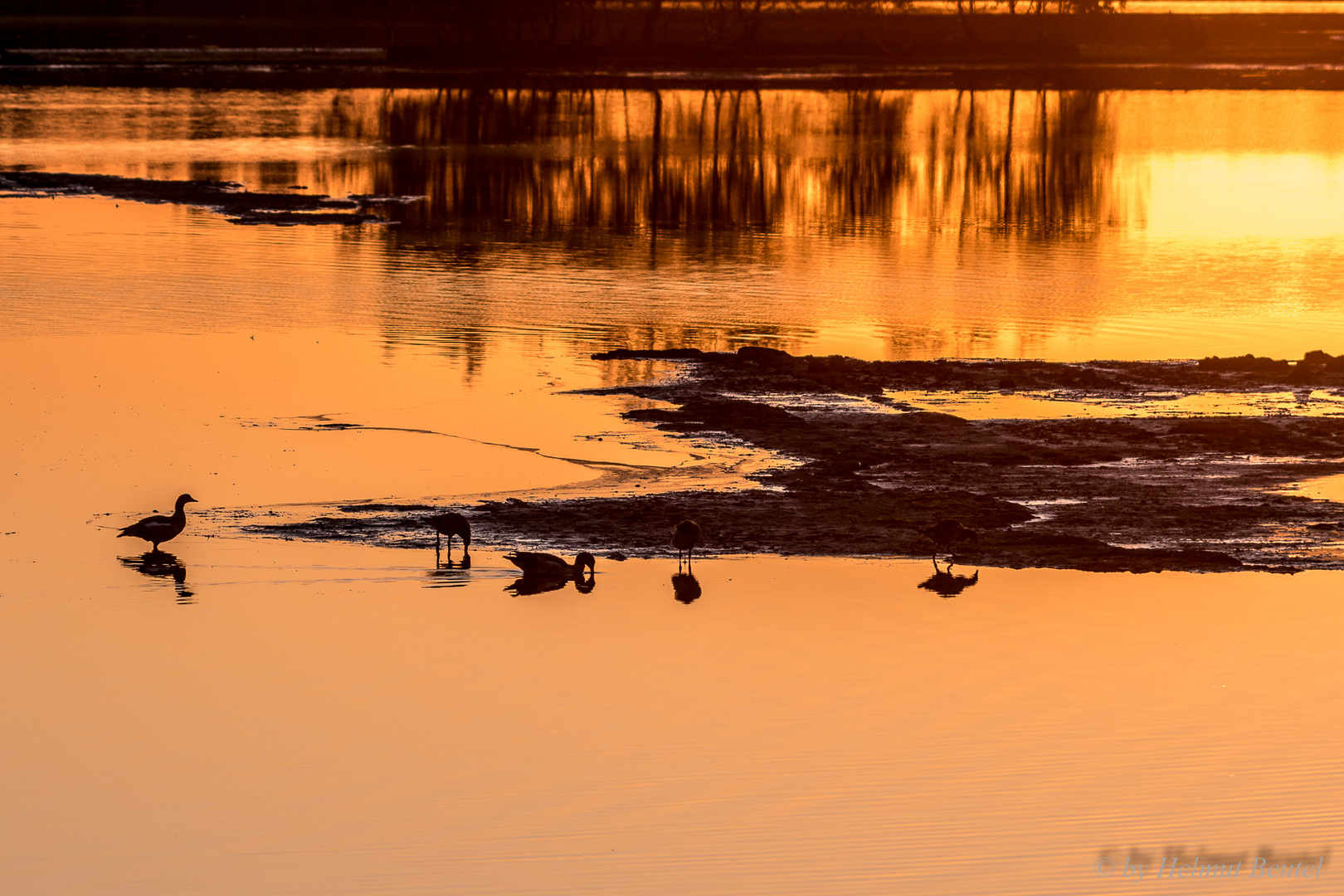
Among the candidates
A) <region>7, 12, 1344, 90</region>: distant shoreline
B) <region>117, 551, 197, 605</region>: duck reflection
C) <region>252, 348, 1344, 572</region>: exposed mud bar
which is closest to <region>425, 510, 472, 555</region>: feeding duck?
<region>252, 348, 1344, 572</region>: exposed mud bar

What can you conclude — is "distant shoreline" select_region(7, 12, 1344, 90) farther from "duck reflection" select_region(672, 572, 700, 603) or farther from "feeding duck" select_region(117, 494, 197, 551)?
"duck reflection" select_region(672, 572, 700, 603)

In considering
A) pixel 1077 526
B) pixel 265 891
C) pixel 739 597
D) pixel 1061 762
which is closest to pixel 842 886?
pixel 1061 762

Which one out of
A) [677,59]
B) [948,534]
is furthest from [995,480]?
[677,59]

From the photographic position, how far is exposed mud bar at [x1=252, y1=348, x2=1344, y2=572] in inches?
480

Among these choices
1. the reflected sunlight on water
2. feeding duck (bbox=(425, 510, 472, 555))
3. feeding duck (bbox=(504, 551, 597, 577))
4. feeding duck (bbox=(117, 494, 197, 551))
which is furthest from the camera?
the reflected sunlight on water

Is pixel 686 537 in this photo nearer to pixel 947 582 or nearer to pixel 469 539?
pixel 469 539

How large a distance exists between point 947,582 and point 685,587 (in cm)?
164

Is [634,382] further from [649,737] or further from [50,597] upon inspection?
[649,737]

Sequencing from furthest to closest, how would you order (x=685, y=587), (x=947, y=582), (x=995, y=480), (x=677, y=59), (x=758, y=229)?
→ (x=677, y=59) → (x=758, y=229) → (x=995, y=480) → (x=947, y=582) → (x=685, y=587)

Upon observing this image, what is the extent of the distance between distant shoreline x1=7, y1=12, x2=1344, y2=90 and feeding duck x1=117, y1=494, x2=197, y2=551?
209 ft

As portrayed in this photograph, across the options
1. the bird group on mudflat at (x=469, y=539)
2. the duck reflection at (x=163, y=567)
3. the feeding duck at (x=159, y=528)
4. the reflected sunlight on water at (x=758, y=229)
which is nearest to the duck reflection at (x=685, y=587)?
the bird group on mudflat at (x=469, y=539)

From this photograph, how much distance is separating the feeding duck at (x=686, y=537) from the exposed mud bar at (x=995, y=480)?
0.23 m

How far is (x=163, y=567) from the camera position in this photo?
11883mm

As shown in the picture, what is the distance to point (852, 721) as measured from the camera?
9219 mm
